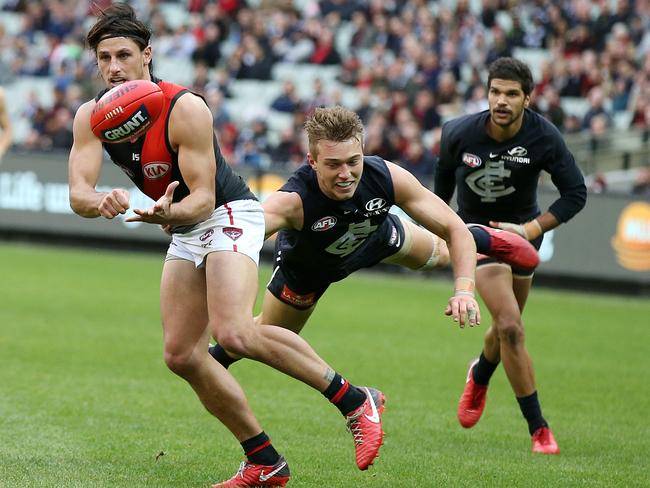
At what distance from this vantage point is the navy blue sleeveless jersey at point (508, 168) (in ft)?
26.1

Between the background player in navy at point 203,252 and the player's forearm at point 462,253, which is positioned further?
the player's forearm at point 462,253

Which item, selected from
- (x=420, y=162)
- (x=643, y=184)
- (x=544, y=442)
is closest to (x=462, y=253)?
(x=544, y=442)

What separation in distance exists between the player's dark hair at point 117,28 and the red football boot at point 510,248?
270 cm

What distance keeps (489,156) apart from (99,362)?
13.4 feet

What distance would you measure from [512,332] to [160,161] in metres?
2.98

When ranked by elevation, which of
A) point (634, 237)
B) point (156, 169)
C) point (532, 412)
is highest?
point (156, 169)

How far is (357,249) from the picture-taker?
22.2 ft

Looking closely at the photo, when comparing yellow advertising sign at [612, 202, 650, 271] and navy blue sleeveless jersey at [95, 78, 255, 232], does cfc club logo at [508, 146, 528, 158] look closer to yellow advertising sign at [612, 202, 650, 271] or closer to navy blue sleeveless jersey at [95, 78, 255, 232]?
navy blue sleeveless jersey at [95, 78, 255, 232]

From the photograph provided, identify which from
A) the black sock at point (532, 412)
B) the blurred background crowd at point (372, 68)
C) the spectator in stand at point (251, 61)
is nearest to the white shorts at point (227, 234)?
the black sock at point (532, 412)

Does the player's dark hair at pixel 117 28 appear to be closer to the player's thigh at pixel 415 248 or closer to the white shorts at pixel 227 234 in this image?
the white shorts at pixel 227 234

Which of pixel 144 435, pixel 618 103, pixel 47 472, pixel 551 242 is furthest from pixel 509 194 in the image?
pixel 618 103

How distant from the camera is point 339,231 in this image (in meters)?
6.46

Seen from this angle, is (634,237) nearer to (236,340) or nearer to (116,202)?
(236,340)

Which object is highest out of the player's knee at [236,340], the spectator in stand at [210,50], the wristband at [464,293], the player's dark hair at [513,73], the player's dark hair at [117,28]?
the player's dark hair at [117,28]
